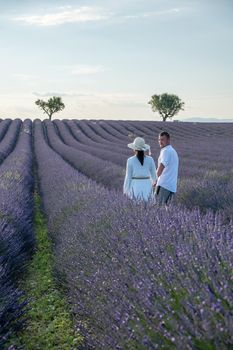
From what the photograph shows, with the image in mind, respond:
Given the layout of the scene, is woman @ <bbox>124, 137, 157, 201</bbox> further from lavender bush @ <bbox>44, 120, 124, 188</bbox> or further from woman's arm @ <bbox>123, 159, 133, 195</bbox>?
lavender bush @ <bbox>44, 120, 124, 188</bbox>

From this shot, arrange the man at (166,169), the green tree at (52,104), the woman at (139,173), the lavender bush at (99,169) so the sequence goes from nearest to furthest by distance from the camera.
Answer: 1. the woman at (139,173)
2. the man at (166,169)
3. the lavender bush at (99,169)
4. the green tree at (52,104)

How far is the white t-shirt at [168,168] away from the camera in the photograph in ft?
23.1

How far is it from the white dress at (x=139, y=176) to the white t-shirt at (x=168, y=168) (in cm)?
14

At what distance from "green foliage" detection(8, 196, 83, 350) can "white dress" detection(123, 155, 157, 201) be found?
1.34 m

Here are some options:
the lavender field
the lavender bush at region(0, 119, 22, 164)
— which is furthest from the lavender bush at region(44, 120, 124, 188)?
the lavender field

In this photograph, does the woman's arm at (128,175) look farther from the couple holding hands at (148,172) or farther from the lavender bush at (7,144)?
the lavender bush at (7,144)

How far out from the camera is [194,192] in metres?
7.75

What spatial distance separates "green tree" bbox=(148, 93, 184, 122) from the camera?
242 feet

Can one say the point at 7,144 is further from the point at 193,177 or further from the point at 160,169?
the point at 160,169

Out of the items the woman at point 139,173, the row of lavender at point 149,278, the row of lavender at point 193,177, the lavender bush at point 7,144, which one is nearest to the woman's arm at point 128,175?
the woman at point 139,173

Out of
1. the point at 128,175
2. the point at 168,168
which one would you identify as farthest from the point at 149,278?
the point at 168,168

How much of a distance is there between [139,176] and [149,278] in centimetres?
418

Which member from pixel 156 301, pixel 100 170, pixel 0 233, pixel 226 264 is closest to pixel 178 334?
pixel 156 301

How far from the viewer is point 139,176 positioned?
6922mm
